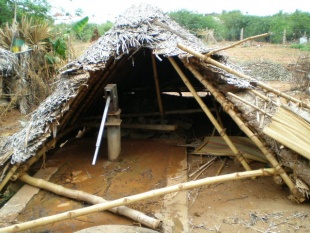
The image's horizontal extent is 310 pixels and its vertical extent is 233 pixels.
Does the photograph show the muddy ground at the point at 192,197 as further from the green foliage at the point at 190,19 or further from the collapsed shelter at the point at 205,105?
the green foliage at the point at 190,19

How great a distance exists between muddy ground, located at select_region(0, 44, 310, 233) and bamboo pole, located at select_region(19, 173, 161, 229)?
0.30 feet

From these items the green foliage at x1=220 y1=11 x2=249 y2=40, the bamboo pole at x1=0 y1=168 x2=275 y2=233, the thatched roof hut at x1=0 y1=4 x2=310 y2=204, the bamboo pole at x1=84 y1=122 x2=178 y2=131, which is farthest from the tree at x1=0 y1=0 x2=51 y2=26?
the green foliage at x1=220 y1=11 x2=249 y2=40

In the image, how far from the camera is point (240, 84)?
405 cm

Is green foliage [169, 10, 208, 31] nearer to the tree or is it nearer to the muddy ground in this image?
the tree

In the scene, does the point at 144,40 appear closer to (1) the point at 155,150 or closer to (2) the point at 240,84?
(2) the point at 240,84

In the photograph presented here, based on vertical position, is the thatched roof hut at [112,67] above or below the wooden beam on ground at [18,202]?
above

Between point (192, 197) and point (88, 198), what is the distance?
1.37 m

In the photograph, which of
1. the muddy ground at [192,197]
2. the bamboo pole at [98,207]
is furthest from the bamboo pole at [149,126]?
the bamboo pole at [98,207]

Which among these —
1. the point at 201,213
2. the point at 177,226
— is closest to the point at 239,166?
the point at 201,213

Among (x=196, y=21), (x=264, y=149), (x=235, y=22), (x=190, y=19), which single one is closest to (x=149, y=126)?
(x=264, y=149)

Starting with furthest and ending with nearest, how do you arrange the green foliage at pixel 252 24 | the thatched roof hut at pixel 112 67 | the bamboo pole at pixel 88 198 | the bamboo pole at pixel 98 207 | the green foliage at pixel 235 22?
the green foliage at pixel 235 22
the green foliage at pixel 252 24
the thatched roof hut at pixel 112 67
the bamboo pole at pixel 88 198
the bamboo pole at pixel 98 207

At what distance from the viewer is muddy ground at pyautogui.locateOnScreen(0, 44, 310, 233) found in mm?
3479

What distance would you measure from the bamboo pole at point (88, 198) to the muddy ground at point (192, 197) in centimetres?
9

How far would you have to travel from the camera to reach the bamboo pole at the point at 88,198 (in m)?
3.37
